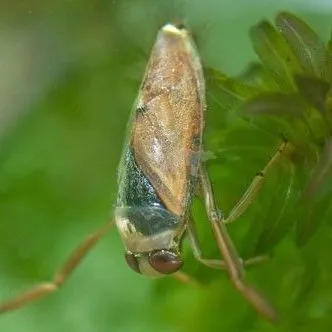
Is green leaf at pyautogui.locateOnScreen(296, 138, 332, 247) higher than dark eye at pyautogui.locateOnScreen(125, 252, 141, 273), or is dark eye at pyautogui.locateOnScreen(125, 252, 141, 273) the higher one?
green leaf at pyautogui.locateOnScreen(296, 138, 332, 247)

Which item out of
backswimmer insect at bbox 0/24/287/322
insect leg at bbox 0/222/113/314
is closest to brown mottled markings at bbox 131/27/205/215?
backswimmer insect at bbox 0/24/287/322

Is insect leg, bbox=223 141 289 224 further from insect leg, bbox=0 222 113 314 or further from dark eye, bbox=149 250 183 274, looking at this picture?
insect leg, bbox=0 222 113 314

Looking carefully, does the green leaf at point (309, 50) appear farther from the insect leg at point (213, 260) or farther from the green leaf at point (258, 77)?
the insect leg at point (213, 260)

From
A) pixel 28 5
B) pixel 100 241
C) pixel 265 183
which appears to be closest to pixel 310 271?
pixel 265 183

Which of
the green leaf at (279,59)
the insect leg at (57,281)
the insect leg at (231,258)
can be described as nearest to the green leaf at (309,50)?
the green leaf at (279,59)

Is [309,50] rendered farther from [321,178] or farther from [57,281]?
[57,281]

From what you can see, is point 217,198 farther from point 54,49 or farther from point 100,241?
point 54,49
